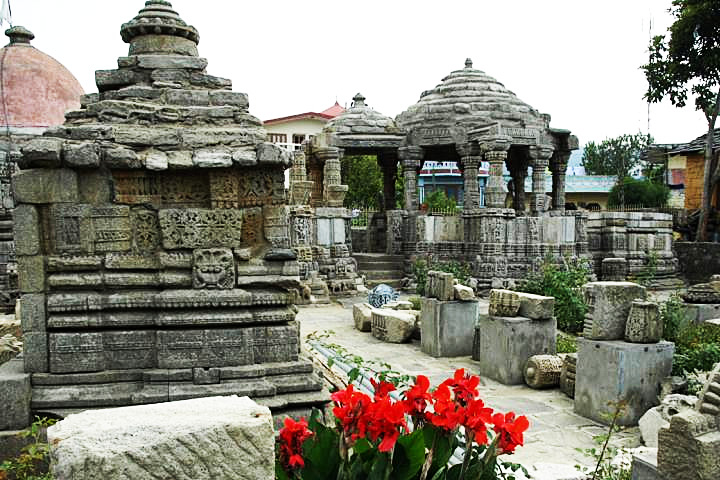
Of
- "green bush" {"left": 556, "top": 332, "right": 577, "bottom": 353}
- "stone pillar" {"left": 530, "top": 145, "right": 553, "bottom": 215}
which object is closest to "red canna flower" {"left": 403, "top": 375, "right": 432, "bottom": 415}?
"green bush" {"left": 556, "top": 332, "right": 577, "bottom": 353}

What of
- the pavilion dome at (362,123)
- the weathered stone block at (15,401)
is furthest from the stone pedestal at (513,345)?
the pavilion dome at (362,123)

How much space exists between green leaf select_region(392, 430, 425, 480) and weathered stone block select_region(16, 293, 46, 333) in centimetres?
294

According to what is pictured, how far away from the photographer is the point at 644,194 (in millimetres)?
31328

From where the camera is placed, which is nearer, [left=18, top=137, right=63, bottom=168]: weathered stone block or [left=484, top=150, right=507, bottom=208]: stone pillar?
[left=18, top=137, right=63, bottom=168]: weathered stone block

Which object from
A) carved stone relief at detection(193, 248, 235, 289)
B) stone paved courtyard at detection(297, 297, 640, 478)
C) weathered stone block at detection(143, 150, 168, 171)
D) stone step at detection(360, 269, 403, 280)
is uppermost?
A: weathered stone block at detection(143, 150, 168, 171)

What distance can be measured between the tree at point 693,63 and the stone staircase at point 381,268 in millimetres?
10827

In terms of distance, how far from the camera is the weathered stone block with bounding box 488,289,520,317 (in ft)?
23.3

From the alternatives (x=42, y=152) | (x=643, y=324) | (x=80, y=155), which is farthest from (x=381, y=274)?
(x=42, y=152)

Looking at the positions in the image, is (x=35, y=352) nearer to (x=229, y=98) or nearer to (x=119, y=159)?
(x=119, y=159)

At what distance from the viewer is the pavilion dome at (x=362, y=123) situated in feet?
53.6

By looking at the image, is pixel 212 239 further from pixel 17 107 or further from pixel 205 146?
pixel 17 107

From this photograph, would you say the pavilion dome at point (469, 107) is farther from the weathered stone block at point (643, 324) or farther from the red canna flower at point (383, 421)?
the red canna flower at point (383, 421)

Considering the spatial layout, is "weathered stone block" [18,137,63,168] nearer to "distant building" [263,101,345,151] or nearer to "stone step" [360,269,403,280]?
"stone step" [360,269,403,280]

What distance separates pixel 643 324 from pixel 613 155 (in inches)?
2074
